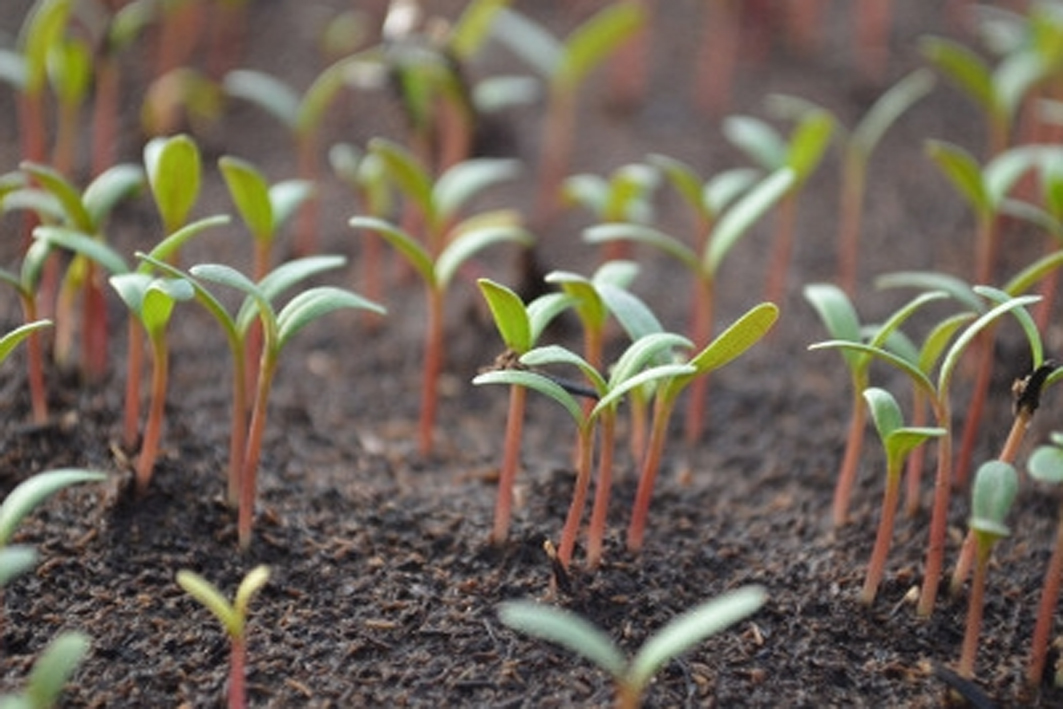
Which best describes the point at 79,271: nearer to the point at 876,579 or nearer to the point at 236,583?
the point at 236,583

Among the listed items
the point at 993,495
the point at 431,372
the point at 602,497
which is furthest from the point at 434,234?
the point at 993,495

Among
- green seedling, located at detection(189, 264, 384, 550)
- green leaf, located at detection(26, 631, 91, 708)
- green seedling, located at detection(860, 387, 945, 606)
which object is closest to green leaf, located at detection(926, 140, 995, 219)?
green seedling, located at detection(860, 387, 945, 606)

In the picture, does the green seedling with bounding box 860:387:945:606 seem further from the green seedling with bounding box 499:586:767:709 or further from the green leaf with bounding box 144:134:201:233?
the green leaf with bounding box 144:134:201:233

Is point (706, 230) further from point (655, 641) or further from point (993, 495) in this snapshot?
point (655, 641)

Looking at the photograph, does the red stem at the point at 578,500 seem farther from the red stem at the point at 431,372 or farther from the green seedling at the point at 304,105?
the green seedling at the point at 304,105

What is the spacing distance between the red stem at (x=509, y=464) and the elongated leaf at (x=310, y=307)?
21 centimetres

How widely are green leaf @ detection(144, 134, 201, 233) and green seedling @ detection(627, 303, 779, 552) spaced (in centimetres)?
71

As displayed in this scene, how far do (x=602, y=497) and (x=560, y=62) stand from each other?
1.22 meters

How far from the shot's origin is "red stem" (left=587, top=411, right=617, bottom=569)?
1680mm

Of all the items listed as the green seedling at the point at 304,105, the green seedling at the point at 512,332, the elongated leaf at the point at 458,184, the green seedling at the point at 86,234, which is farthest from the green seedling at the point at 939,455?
the green seedling at the point at 304,105

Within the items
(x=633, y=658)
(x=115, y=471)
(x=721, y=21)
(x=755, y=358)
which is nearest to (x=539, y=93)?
(x=721, y=21)

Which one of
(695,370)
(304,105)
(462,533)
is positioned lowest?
(462,533)

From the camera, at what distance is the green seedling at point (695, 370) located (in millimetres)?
1581

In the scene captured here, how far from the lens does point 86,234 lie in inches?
75.2
